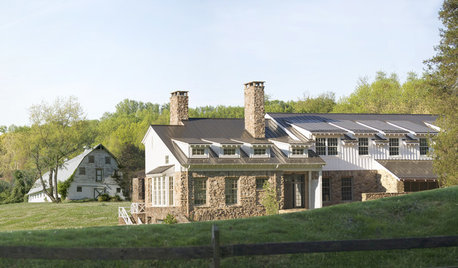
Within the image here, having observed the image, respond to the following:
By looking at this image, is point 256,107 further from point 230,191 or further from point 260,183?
point 230,191

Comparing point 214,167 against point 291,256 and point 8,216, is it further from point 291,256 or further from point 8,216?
point 8,216

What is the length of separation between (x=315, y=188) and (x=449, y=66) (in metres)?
10.5

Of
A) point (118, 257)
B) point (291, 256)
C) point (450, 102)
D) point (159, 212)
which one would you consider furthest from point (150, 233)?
point (450, 102)

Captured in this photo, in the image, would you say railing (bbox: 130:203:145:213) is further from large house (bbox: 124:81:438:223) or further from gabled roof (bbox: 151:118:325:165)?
gabled roof (bbox: 151:118:325:165)

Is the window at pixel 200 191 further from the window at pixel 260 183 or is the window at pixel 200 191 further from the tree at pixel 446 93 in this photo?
the tree at pixel 446 93

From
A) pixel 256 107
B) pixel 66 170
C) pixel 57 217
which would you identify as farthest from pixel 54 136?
pixel 256 107

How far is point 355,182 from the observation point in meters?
38.2

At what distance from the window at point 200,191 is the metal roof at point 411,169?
40.4ft

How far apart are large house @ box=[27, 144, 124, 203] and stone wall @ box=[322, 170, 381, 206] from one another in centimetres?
3325

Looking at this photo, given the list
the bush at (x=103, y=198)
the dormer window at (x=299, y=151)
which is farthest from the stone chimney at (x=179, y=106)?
the bush at (x=103, y=198)

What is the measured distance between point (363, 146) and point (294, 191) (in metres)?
5.81

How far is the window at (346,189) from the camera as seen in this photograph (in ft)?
125

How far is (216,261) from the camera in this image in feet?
31.8

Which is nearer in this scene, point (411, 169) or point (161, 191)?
point (161, 191)
